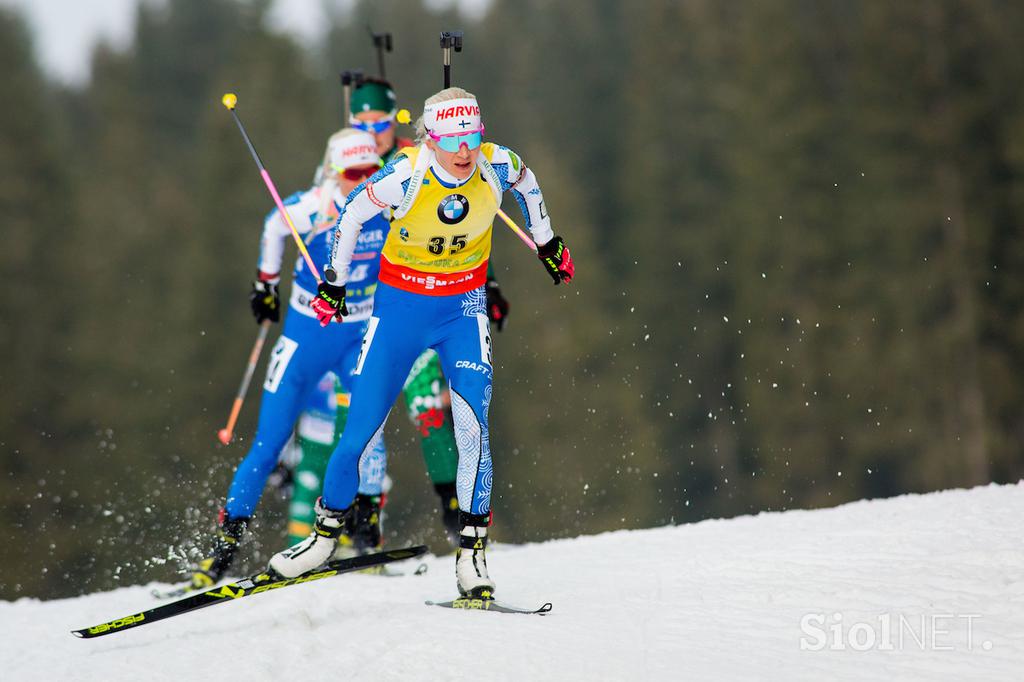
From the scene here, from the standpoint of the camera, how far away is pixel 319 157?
27719 mm

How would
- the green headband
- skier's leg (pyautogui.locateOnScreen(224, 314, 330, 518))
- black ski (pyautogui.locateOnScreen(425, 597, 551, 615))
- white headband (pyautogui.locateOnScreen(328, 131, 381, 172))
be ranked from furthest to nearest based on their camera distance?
the green headband → white headband (pyautogui.locateOnScreen(328, 131, 381, 172)) → skier's leg (pyautogui.locateOnScreen(224, 314, 330, 518)) → black ski (pyautogui.locateOnScreen(425, 597, 551, 615))

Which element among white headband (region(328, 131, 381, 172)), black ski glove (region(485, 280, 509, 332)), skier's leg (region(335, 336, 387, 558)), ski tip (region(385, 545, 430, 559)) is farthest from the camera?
skier's leg (region(335, 336, 387, 558))

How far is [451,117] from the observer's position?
17.7 ft

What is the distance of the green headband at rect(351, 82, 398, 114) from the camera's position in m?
7.97

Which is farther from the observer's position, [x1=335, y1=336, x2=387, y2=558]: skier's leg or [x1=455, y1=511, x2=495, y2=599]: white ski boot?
[x1=335, y1=336, x2=387, y2=558]: skier's leg

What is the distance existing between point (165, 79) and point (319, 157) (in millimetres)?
19068

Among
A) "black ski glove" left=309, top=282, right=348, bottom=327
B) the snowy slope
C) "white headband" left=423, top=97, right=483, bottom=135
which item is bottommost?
the snowy slope

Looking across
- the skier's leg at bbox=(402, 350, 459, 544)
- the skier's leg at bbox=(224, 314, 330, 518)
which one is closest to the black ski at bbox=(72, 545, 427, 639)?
the skier's leg at bbox=(224, 314, 330, 518)

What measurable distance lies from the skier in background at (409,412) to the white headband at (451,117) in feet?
6.61

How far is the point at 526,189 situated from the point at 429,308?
29.8 inches

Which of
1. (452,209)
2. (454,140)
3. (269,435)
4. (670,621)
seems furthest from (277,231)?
(670,621)

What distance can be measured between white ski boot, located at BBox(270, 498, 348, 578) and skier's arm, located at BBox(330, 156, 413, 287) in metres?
1.13

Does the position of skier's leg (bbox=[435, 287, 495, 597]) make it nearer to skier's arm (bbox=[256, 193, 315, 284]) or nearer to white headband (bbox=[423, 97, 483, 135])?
white headband (bbox=[423, 97, 483, 135])

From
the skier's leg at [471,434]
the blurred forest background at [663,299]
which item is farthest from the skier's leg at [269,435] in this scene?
the blurred forest background at [663,299]
